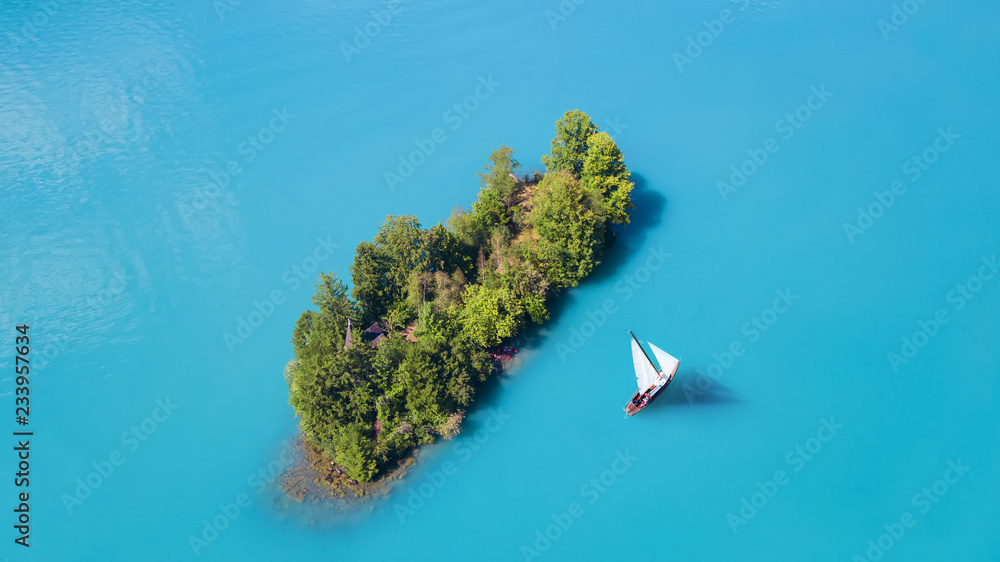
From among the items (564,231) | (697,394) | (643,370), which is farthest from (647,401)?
(564,231)

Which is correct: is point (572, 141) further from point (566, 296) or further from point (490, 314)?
point (490, 314)

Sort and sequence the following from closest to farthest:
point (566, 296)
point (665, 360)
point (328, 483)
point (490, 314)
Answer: point (328, 483) → point (665, 360) → point (490, 314) → point (566, 296)

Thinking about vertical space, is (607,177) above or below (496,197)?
below

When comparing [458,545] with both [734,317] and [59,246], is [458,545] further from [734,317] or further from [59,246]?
[59,246]

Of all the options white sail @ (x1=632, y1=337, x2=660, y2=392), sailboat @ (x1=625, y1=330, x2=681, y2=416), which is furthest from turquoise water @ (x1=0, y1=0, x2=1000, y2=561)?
white sail @ (x1=632, y1=337, x2=660, y2=392)

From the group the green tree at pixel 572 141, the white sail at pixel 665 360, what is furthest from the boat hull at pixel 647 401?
the green tree at pixel 572 141

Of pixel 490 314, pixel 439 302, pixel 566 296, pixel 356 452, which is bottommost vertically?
pixel 356 452
